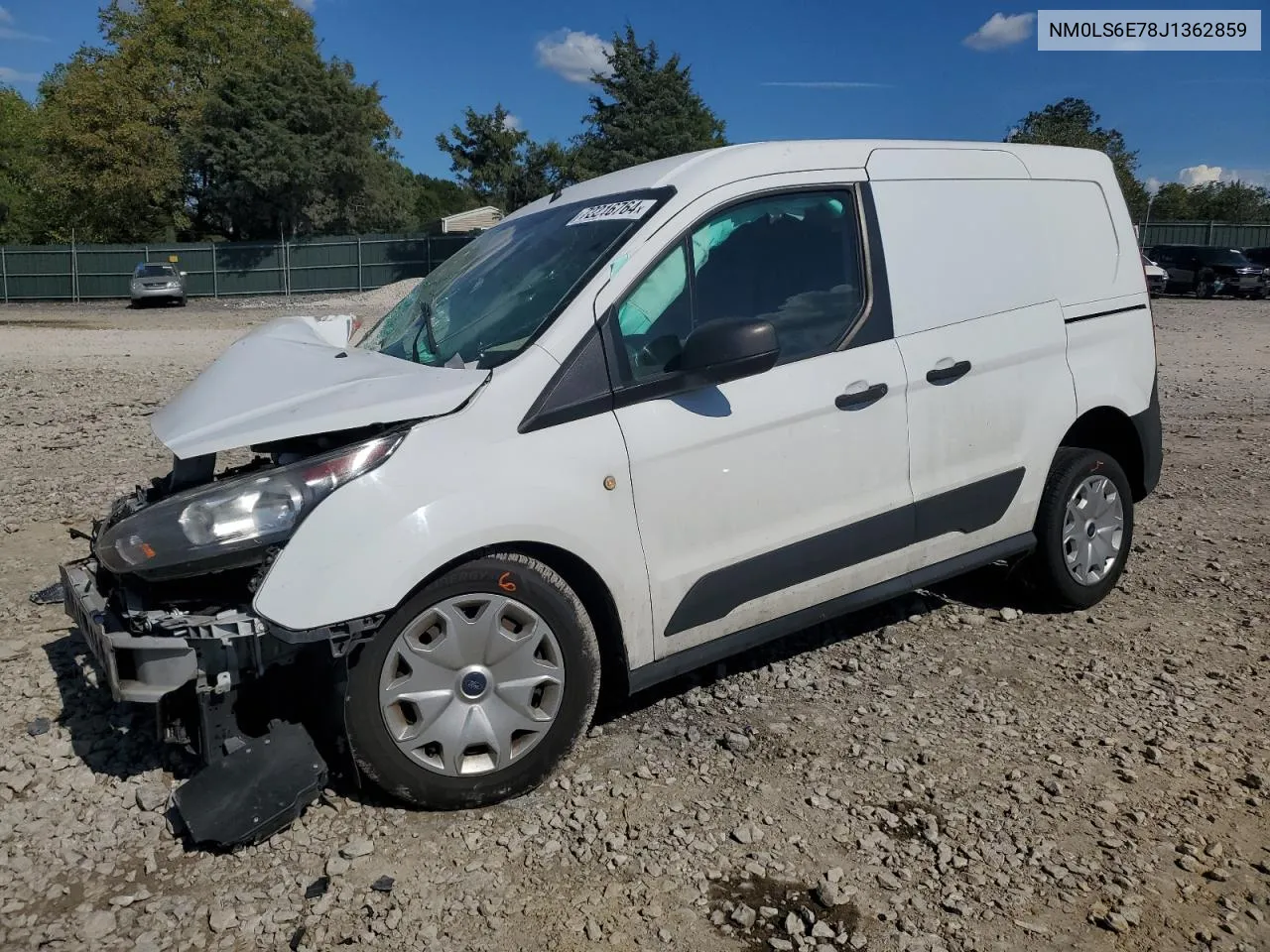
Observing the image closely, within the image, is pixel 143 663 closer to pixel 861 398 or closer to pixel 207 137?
pixel 861 398

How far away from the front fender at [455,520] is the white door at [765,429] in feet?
0.32

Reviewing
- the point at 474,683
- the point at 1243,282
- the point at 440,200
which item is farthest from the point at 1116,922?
the point at 440,200

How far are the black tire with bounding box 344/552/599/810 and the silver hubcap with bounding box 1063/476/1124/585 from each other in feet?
8.26

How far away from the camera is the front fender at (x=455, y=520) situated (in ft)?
9.88

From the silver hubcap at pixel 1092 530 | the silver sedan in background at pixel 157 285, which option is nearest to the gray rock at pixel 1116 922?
the silver hubcap at pixel 1092 530

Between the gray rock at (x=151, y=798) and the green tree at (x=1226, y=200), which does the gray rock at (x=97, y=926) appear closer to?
the gray rock at (x=151, y=798)

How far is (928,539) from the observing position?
4.28 meters

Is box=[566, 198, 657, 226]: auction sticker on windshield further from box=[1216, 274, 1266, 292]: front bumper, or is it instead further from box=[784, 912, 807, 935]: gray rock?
box=[1216, 274, 1266, 292]: front bumper

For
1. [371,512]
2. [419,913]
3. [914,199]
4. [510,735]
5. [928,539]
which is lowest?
[419,913]

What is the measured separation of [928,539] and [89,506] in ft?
17.4

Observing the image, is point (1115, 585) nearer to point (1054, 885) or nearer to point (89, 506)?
point (1054, 885)

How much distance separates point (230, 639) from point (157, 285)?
37887mm

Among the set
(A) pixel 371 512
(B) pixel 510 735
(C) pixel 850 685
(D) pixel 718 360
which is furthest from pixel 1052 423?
(A) pixel 371 512

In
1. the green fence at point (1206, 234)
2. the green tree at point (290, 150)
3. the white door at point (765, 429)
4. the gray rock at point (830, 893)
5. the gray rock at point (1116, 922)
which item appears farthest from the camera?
the green tree at point (290, 150)
